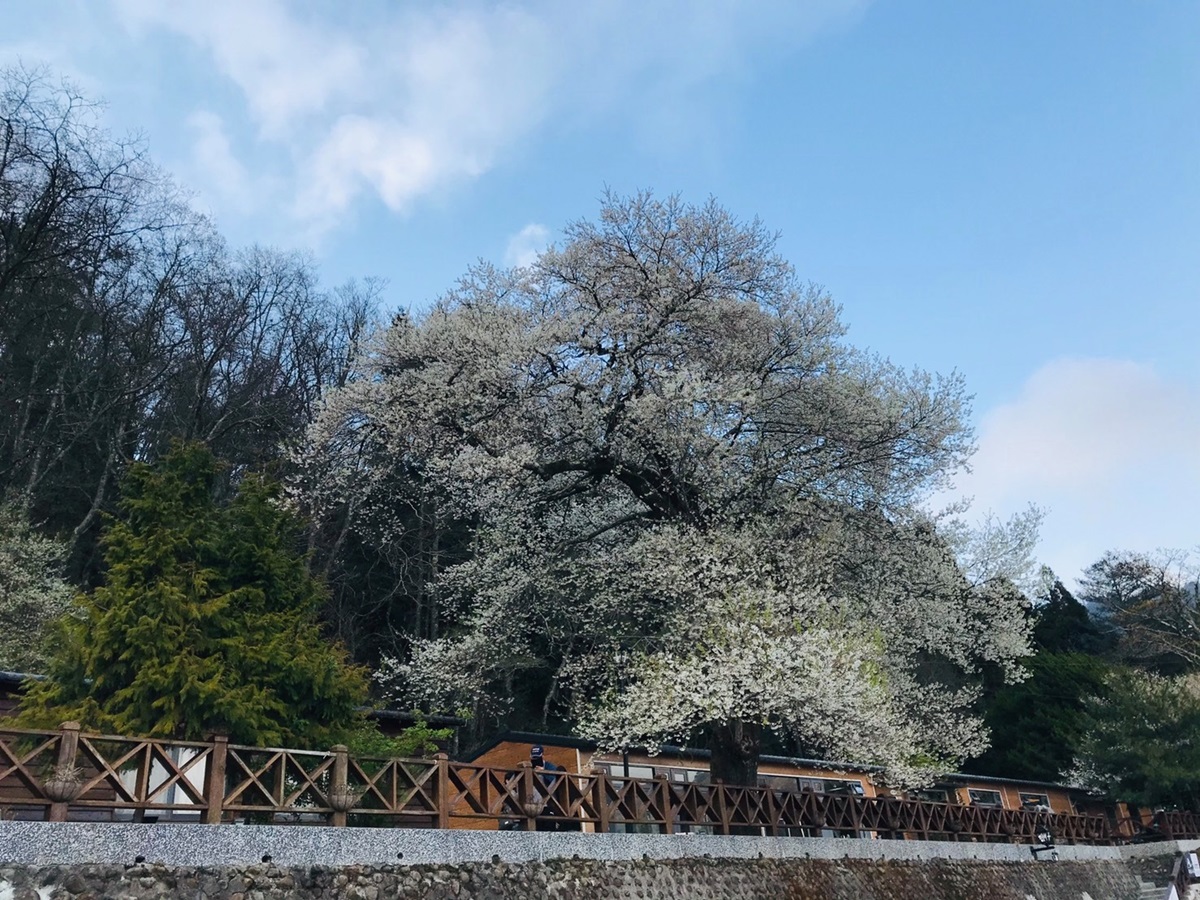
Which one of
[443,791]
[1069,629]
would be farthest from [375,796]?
[1069,629]

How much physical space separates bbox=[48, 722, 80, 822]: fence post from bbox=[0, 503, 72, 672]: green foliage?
14.1 m

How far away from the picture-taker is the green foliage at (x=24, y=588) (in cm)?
2186

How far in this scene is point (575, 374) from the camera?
19562 millimetres

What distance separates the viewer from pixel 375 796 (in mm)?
13930

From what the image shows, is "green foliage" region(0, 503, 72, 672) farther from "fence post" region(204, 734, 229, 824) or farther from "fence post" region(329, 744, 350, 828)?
"fence post" region(204, 734, 229, 824)

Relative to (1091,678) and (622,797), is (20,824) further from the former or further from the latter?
(1091,678)

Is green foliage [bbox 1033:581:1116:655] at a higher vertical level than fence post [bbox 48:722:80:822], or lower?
higher

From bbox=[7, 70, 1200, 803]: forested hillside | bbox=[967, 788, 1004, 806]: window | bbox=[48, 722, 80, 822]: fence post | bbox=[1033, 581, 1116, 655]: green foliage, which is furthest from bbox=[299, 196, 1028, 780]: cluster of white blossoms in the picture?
bbox=[1033, 581, 1116, 655]: green foliage

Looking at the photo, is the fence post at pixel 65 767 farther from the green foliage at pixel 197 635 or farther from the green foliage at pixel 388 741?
the green foliage at pixel 388 741

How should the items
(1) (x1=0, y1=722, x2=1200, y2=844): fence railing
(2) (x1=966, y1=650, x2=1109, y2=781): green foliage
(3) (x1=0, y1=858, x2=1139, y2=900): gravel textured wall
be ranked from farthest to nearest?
(2) (x1=966, y1=650, x2=1109, y2=781): green foliage → (1) (x1=0, y1=722, x2=1200, y2=844): fence railing → (3) (x1=0, y1=858, x2=1139, y2=900): gravel textured wall

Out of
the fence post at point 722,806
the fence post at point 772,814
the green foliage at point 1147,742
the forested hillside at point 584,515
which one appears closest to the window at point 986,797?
the green foliage at point 1147,742

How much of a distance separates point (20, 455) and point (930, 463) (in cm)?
2653

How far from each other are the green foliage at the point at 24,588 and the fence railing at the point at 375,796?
8040 millimetres

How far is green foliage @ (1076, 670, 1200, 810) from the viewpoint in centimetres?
3259
